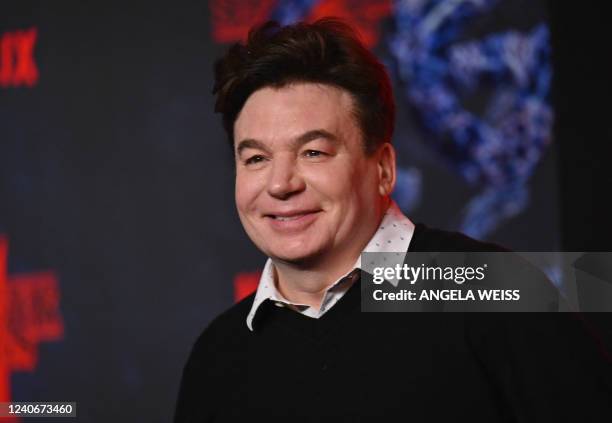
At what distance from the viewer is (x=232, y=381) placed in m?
1.68

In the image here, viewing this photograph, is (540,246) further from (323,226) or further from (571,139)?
(323,226)

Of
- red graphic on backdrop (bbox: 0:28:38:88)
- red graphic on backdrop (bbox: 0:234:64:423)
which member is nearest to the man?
red graphic on backdrop (bbox: 0:234:64:423)

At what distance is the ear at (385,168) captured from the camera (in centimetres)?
168

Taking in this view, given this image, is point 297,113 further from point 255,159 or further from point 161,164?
point 161,164

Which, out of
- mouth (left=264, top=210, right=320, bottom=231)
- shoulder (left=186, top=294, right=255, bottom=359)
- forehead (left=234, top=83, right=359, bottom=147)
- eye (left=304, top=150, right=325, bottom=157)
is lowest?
shoulder (left=186, top=294, right=255, bottom=359)

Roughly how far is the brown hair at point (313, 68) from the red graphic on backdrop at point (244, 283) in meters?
1.54

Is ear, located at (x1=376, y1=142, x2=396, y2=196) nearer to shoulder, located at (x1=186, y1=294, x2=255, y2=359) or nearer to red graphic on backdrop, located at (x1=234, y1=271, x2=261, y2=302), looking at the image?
shoulder, located at (x1=186, y1=294, x2=255, y2=359)

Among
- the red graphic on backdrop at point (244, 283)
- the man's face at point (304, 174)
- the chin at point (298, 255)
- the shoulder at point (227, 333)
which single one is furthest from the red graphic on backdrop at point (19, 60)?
the chin at point (298, 255)

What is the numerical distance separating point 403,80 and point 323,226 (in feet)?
5.27

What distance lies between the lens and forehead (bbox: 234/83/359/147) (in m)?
1.56

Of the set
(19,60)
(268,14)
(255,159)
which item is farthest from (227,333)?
(19,60)

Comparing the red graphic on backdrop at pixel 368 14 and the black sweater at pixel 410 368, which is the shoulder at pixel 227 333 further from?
the red graphic on backdrop at pixel 368 14

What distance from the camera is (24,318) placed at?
3.39 metres

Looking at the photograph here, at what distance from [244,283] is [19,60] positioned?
137 centimetres
